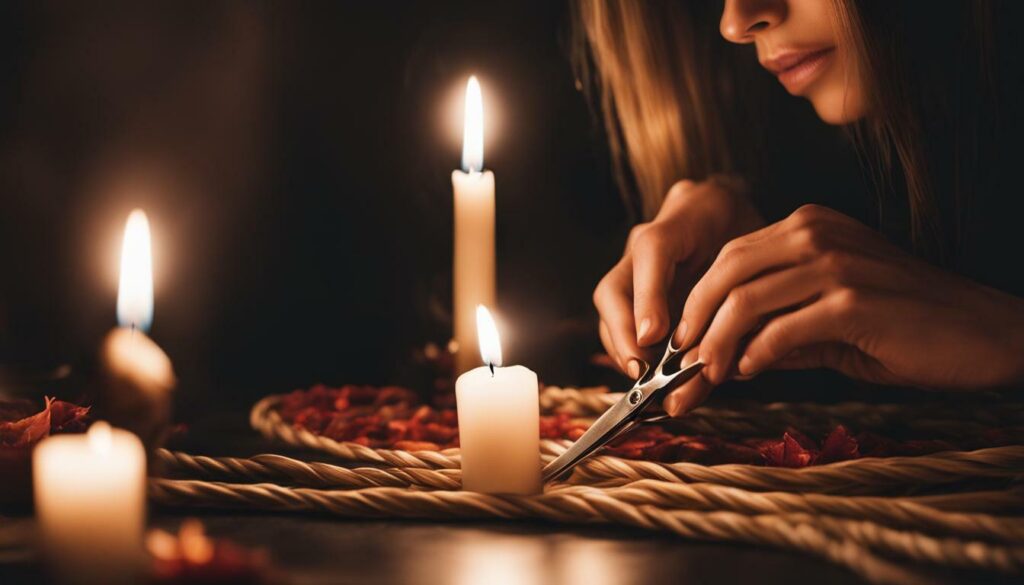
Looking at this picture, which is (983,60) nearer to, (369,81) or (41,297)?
(369,81)

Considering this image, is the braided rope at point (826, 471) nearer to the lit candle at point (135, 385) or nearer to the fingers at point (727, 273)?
the fingers at point (727, 273)

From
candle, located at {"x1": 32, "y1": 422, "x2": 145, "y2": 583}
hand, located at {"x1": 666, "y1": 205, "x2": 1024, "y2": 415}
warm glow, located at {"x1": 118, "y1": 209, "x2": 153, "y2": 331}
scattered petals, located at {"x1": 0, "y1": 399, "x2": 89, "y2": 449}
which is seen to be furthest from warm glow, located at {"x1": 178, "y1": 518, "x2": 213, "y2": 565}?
hand, located at {"x1": 666, "y1": 205, "x2": 1024, "y2": 415}

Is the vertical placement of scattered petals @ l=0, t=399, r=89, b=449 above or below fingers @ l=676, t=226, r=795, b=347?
below

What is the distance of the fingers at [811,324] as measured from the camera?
78 cm

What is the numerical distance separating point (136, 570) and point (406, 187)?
97 cm

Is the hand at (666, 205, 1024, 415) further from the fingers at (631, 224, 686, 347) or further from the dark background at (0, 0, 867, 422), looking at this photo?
the dark background at (0, 0, 867, 422)

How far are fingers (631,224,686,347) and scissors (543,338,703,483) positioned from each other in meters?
0.07

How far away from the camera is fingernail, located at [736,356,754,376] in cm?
80

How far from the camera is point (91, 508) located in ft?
1.73

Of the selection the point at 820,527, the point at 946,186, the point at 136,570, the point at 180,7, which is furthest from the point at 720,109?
the point at 136,570

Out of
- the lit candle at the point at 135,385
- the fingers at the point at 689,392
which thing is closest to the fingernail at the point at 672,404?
the fingers at the point at 689,392

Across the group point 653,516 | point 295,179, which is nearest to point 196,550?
point 653,516

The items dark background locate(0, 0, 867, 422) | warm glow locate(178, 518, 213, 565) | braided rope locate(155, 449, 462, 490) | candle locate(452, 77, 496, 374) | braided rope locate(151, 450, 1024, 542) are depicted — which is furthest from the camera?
dark background locate(0, 0, 867, 422)

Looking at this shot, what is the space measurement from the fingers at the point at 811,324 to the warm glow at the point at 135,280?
0.45m
